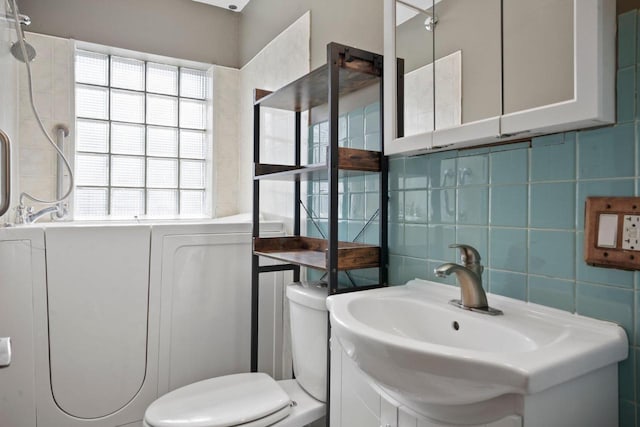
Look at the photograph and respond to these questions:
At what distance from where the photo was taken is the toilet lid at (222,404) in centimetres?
134

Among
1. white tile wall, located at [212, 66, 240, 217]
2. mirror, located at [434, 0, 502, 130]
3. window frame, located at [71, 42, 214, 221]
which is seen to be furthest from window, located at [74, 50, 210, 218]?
mirror, located at [434, 0, 502, 130]

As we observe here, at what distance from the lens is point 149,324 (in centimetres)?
185

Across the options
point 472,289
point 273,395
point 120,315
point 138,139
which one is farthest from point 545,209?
point 138,139

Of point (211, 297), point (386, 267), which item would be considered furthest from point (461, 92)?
point (211, 297)

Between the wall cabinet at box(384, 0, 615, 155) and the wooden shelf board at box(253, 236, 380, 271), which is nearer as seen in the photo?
the wall cabinet at box(384, 0, 615, 155)

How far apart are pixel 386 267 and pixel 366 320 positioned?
15.2 inches

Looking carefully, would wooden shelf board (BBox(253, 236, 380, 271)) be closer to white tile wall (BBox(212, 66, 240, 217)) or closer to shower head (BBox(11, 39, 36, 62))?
white tile wall (BBox(212, 66, 240, 217))

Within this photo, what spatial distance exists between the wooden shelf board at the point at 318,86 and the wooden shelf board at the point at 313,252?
62 cm

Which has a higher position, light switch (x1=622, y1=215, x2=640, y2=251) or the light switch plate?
light switch (x1=622, y1=215, x2=640, y2=251)

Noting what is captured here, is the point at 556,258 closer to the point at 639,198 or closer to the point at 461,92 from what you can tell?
the point at 639,198

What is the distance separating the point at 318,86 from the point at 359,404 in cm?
116

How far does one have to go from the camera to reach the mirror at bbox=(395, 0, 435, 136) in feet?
4.05

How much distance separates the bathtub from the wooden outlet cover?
1.50 metres

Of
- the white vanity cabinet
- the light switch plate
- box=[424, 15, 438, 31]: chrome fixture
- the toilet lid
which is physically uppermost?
box=[424, 15, 438, 31]: chrome fixture
